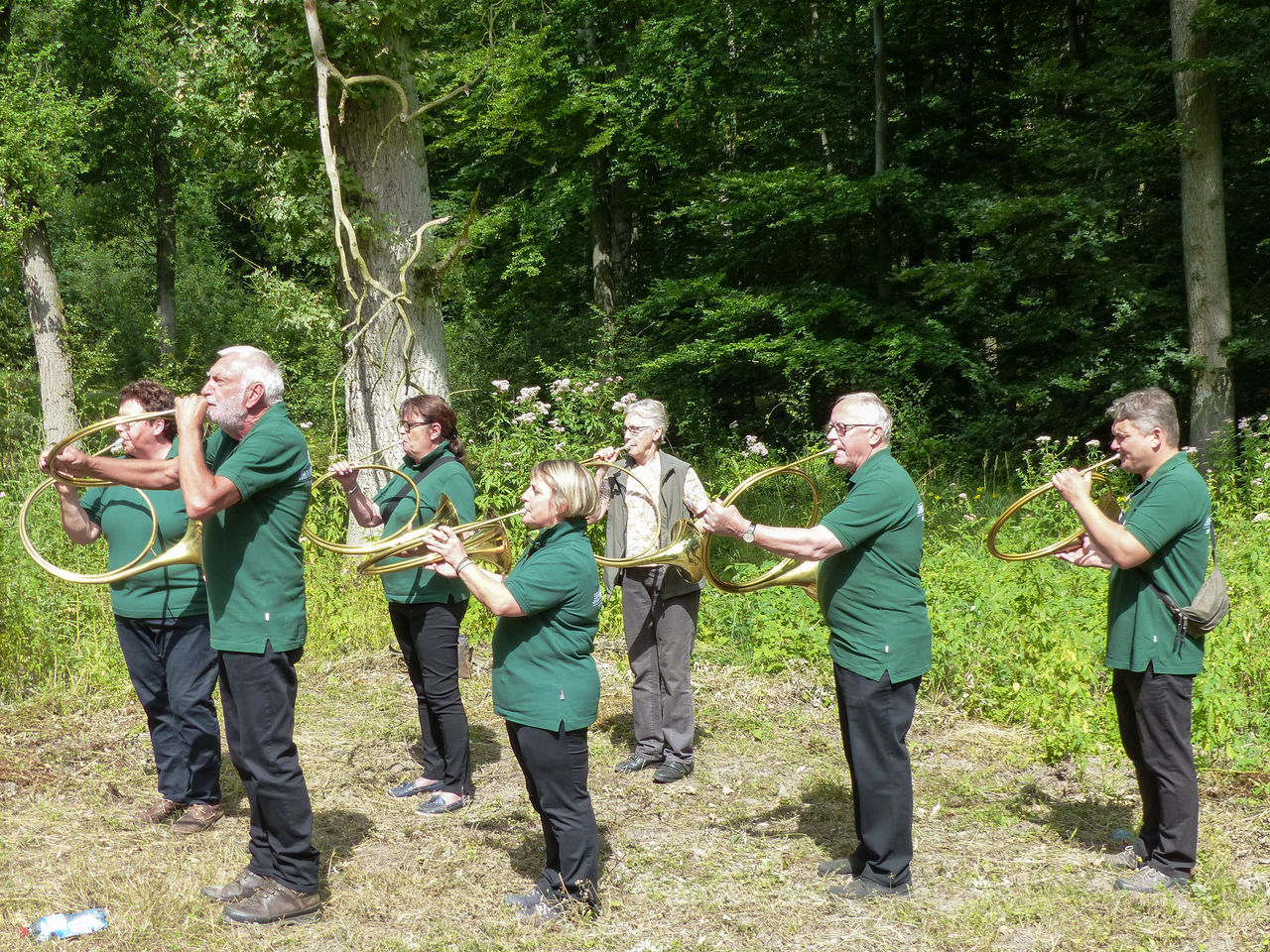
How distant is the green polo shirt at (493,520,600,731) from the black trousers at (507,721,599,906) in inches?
2.8

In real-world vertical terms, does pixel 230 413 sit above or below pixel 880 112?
below

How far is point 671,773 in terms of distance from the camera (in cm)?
493

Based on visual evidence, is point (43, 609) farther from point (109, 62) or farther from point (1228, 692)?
point (109, 62)

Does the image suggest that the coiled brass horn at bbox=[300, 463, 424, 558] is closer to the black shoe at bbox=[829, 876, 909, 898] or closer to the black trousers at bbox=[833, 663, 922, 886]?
the black trousers at bbox=[833, 663, 922, 886]

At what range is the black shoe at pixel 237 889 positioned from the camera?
140 inches

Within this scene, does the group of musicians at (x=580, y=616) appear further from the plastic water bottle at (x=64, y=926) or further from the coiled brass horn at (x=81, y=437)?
the plastic water bottle at (x=64, y=926)

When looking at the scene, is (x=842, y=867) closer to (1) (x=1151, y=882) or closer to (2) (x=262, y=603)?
(1) (x=1151, y=882)

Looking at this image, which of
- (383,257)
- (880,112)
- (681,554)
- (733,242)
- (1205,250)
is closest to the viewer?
(681,554)

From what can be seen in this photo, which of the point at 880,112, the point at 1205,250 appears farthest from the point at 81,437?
the point at 880,112

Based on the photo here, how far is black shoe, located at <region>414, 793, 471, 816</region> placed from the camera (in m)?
4.57

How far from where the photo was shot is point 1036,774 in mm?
4879

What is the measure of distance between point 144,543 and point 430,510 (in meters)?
1.19

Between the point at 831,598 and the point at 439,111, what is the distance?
11.8m

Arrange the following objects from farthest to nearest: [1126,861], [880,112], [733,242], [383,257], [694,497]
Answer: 1. [733,242]
2. [880,112]
3. [383,257]
4. [694,497]
5. [1126,861]
